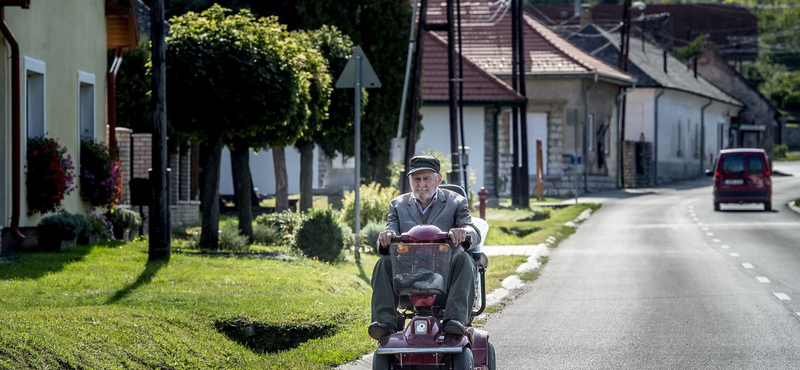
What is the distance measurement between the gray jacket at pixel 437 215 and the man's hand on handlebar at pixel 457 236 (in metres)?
0.52

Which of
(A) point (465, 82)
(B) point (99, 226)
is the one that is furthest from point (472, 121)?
(B) point (99, 226)

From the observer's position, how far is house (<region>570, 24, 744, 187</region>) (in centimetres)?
6166

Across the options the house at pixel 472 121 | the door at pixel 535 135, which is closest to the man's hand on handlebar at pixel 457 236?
the house at pixel 472 121

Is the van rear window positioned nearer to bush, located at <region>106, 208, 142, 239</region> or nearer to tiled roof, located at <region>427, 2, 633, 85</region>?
tiled roof, located at <region>427, 2, 633, 85</region>

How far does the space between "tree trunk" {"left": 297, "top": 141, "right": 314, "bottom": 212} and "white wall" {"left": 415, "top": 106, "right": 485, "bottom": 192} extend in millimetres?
16147

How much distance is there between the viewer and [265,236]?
69.4ft

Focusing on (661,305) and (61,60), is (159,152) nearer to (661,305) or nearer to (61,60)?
(61,60)

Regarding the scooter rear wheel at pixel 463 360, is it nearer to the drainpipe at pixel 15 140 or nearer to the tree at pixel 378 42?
the drainpipe at pixel 15 140

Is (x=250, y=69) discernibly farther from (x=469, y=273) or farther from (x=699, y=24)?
(x=699, y=24)

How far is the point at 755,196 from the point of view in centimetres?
3775

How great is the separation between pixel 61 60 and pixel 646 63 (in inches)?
2003

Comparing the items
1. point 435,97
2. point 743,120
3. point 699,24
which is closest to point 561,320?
point 435,97

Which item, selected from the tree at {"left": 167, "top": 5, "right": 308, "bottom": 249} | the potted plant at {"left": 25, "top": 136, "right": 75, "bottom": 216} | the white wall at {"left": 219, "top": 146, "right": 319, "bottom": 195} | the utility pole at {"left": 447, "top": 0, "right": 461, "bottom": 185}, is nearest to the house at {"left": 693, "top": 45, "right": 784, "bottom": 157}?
the white wall at {"left": 219, "top": 146, "right": 319, "bottom": 195}

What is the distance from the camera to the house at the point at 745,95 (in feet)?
279
